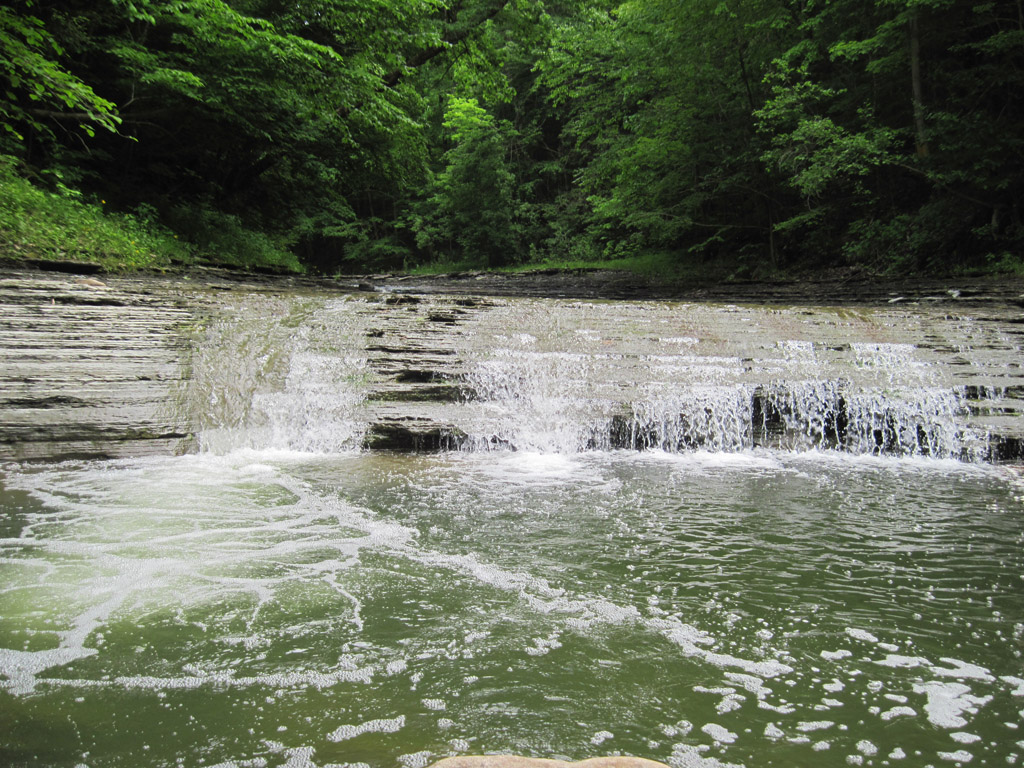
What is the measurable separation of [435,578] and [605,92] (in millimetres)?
18602

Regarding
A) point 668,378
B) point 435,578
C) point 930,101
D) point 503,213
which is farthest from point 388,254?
point 435,578

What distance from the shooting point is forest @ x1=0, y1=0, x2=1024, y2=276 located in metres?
11.0

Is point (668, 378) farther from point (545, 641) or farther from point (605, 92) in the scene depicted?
point (605, 92)

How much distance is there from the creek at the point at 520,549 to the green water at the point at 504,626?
2 cm

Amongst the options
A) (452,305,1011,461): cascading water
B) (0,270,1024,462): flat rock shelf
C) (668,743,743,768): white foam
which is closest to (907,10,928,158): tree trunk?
(0,270,1024,462): flat rock shelf

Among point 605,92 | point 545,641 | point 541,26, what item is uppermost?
point 541,26

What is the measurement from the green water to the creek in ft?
0.05

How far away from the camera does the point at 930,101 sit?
12641mm

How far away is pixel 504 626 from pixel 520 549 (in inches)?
36.0

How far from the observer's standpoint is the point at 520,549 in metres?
3.37

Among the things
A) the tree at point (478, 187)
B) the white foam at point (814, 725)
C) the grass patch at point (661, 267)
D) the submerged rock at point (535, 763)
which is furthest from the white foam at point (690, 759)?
the tree at point (478, 187)

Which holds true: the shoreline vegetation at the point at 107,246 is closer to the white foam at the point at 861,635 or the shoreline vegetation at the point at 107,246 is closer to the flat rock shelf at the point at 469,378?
the flat rock shelf at the point at 469,378

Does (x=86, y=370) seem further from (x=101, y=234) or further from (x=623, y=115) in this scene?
(x=623, y=115)

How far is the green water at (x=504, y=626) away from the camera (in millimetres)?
1760
